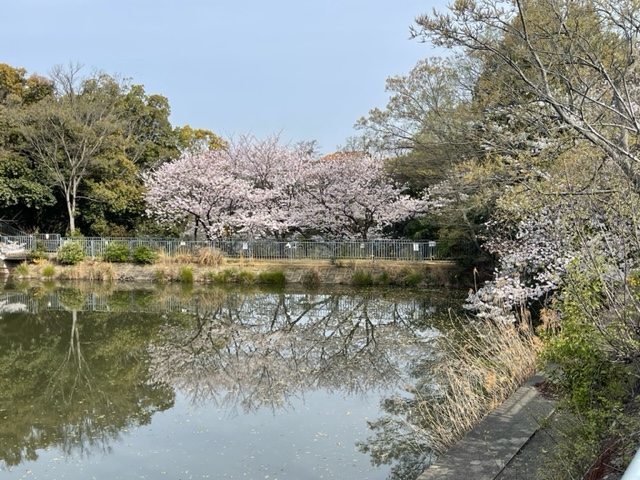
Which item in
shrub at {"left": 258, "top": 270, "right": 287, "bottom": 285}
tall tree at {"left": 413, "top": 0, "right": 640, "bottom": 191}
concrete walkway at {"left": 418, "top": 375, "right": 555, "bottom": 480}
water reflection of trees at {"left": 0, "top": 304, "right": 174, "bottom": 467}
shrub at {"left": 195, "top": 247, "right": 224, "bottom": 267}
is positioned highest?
tall tree at {"left": 413, "top": 0, "right": 640, "bottom": 191}

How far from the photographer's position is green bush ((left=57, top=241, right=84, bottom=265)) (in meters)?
20.8

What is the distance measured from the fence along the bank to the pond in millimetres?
4784

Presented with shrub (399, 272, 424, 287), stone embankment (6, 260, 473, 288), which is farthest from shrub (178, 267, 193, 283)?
shrub (399, 272, 424, 287)

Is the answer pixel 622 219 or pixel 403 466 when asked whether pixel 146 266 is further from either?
pixel 622 219

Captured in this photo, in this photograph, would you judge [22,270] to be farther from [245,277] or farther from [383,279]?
[383,279]

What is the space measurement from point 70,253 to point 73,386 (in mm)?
13951

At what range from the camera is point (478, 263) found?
16172 mm

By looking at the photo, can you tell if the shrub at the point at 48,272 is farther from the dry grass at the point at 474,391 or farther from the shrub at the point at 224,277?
the dry grass at the point at 474,391

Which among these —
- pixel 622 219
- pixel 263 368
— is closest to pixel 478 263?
pixel 263 368

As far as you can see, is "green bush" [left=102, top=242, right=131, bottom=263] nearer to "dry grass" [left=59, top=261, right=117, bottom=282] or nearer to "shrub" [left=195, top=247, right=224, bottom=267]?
"dry grass" [left=59, top=261, right=117, bottom=282]

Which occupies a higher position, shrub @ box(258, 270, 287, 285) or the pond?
shrub @ box(258, 270, 287, 285)

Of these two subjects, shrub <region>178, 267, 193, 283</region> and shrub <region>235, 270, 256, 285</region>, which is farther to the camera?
shrub <region>178, 267, 193, 283</region>

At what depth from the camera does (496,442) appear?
4.61 metres

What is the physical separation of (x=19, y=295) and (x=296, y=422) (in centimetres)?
1381
